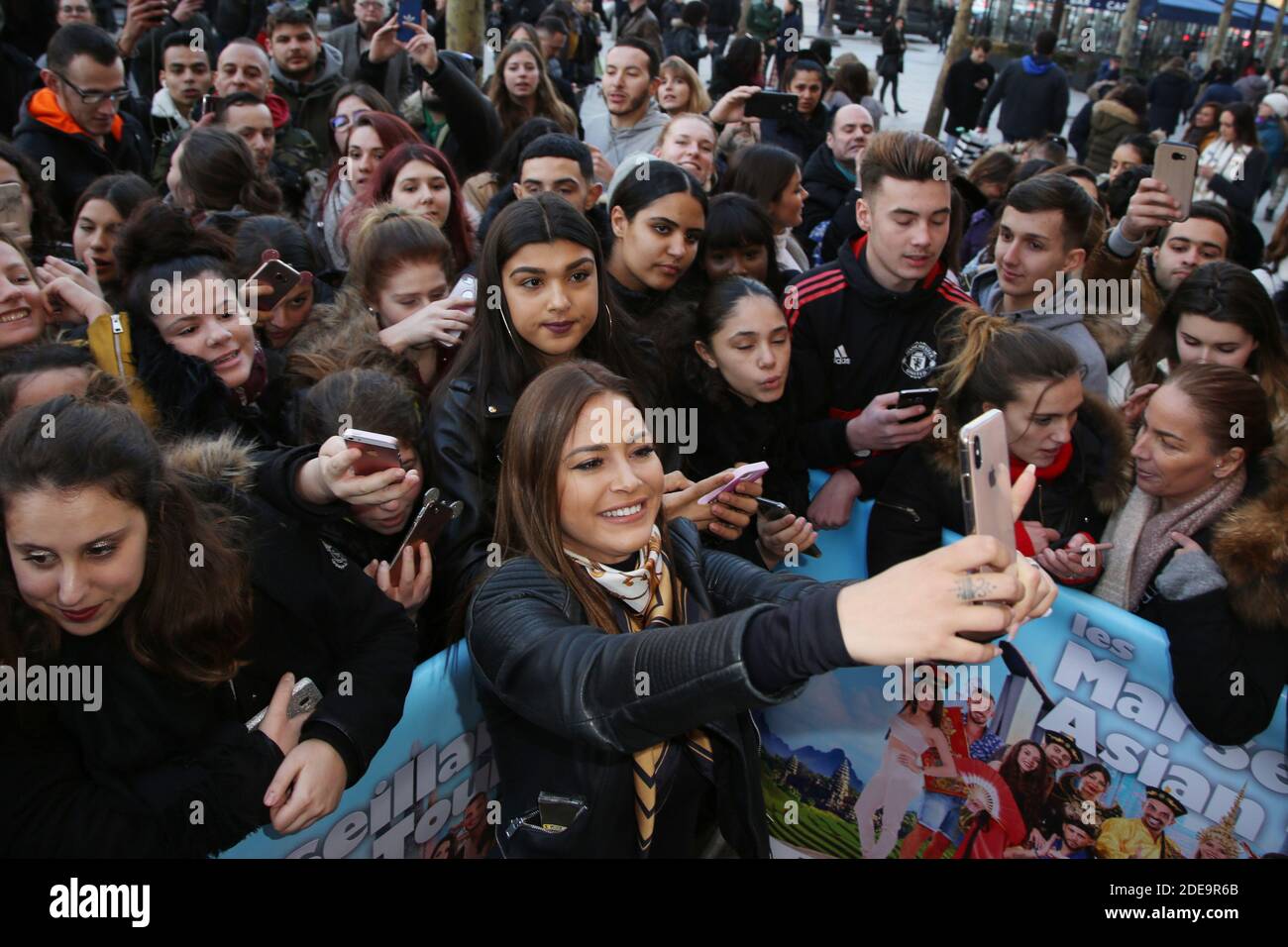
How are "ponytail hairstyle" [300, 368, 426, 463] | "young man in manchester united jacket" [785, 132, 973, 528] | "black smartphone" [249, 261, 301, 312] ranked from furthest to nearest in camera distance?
"young man in manchester united jacket" [785, 132, 973, 528] → "black smartphone" [249, 261, 301, 312] → "ponytail hairstyle" [300, 368, 426, 463]

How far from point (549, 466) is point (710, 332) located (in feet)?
4.53

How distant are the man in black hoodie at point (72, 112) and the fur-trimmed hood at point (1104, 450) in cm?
435

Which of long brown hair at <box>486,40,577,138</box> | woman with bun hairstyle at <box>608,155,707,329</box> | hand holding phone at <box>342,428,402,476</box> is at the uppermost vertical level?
long brown hair at <box>486,40,577,138</box>

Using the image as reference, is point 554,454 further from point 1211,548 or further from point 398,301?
point 1211,548

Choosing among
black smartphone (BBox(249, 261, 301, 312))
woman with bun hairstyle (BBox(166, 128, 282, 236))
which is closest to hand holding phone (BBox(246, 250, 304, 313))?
black smartphone (BBox(249, 261, 301, 312))

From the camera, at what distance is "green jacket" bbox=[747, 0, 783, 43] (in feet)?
46.0

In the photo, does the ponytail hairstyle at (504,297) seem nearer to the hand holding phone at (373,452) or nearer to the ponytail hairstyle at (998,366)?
the hand holding phone at (373,452)

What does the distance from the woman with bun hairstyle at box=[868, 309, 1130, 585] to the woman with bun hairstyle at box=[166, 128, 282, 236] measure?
294 centimetres

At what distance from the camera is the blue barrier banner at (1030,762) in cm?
257

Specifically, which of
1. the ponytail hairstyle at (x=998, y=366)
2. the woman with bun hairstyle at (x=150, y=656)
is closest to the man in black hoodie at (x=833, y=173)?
the ponytail hairstyle at (x=998, y=366)

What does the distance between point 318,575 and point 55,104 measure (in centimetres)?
401

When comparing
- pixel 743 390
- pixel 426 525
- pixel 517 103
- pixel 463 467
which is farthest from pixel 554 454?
pixel 517 103

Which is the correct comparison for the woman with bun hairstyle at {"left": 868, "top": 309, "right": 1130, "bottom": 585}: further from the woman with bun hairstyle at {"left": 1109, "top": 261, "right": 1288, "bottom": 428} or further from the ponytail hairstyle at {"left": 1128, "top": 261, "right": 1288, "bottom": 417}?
the ponytail hairstyle at {"left": 1128, "top": 261, "right": 1288, "bottom": 417}
